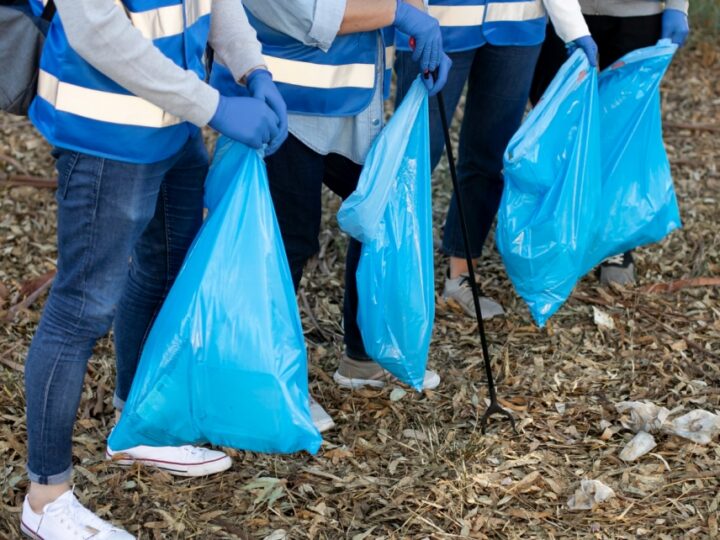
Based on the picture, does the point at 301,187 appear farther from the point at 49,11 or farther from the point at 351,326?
the point at 49,11

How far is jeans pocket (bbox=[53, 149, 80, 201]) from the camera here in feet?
5.95

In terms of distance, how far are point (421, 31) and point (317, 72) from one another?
25 centimetres

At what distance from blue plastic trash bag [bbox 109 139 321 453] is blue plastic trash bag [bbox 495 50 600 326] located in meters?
0.89

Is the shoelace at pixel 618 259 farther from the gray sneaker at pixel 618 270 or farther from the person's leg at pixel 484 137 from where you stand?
the person's leg at pixel 484 137

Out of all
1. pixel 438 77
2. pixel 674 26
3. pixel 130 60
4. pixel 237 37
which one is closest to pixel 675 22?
pixel 674 26

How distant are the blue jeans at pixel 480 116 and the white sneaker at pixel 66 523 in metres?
1.28

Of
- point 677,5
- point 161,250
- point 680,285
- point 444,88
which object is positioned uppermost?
point 677,5

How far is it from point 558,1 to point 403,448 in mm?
1266

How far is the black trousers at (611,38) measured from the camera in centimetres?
306

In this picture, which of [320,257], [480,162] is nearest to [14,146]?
[320,257]

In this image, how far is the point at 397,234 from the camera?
2352mm

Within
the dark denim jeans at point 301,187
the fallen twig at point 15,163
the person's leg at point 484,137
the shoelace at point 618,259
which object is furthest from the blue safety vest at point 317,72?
the fallen twig at point 15,163

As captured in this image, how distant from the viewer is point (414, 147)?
2.38 meters

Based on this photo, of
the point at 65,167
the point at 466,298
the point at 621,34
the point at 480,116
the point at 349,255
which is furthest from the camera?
the point at 466,298
